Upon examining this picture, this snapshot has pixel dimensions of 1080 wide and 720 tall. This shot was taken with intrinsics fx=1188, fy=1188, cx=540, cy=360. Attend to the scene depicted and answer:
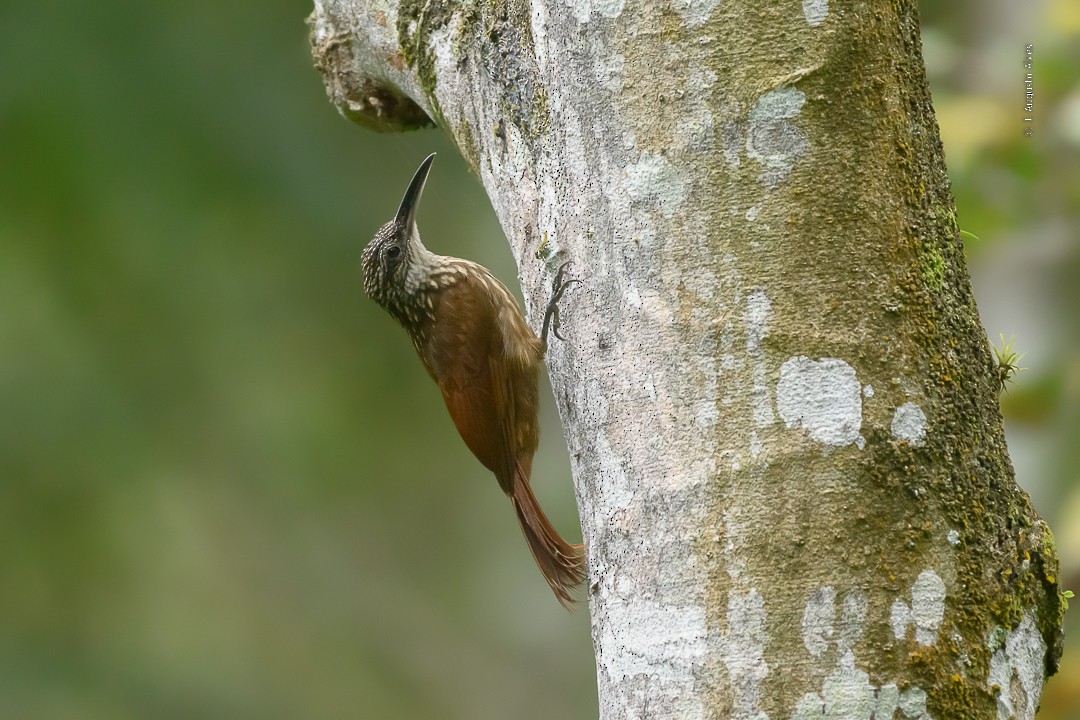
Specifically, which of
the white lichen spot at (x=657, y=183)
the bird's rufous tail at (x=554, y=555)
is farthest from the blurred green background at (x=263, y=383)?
the white lichen spot at (x=657, y=183)

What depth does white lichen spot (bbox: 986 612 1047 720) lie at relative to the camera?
1.81 m

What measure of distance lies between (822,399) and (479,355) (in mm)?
1846

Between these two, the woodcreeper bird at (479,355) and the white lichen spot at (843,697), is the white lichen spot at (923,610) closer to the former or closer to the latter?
the white lichen spot at (843,697)

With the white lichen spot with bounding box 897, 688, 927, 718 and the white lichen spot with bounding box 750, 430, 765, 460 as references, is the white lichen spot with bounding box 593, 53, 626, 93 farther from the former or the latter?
the white lichen spot with bounding box 897, 688, 927, 718

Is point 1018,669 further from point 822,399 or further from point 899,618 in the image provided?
point 822,399

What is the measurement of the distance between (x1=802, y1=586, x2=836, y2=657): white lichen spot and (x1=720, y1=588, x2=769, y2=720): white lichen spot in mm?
63

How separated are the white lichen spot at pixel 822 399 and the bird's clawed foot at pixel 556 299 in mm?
481

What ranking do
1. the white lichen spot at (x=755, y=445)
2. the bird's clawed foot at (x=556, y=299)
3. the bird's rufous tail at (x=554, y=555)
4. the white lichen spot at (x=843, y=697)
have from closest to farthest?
the white lichen spot at (x=843, y=697), the white lichen spot at (x=755, y=445), the bird's clawed foot at (x=556, y=299), the bird's rufous tail at (x=554, y=555)

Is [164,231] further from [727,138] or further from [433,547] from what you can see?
[727,138]

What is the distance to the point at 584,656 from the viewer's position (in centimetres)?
952

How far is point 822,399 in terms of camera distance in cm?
184

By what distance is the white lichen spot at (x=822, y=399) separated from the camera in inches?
71.7

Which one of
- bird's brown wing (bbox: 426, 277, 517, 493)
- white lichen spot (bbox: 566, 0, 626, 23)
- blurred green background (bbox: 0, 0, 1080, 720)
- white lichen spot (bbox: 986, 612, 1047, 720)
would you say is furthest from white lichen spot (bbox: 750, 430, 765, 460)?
blurred green background (bbox: 0, 0, 1080, 720)

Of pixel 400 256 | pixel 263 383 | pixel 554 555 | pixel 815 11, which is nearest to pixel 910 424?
pixel 815 11
